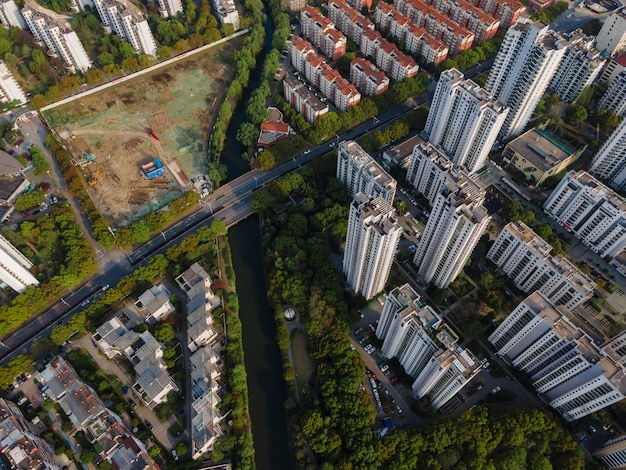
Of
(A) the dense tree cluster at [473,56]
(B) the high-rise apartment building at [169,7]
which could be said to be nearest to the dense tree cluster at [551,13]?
(A) the dense tree cluster at [473,56]

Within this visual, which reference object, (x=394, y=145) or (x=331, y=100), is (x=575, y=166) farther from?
(x=331, y=100)

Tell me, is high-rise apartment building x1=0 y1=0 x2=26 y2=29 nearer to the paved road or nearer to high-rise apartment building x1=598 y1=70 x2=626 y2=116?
the paved road

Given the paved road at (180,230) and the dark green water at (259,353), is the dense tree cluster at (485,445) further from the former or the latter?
the paved road at (180,230)

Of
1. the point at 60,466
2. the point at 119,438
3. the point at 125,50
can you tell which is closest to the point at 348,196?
the point at 119,438

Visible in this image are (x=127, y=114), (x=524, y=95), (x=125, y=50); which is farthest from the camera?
(x=125, y=50)

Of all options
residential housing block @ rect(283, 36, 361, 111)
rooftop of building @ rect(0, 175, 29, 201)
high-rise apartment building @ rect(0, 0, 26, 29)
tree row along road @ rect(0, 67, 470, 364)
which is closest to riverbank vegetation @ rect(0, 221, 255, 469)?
tree row along road @ rect(0, 67, 470, 364)

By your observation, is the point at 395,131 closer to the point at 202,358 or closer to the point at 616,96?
the point at 616,96
